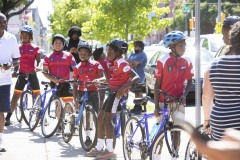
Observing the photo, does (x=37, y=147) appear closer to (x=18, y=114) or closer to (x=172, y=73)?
(x=18, y=114)

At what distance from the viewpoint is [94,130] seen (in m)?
7.24

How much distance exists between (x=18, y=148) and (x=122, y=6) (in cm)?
820

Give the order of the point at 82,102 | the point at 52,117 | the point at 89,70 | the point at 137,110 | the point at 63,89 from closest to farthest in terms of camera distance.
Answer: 1. the point at 82,102
2. the point at 89,70
3. the point at 52,117
4. the point at 63,89
5. the point at 137,110

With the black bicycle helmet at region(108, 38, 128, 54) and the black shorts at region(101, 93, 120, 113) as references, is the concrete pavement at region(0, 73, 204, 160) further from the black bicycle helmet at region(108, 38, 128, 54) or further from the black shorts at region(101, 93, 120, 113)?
the black bicycle helmet at region(108, 38, 128, 54)

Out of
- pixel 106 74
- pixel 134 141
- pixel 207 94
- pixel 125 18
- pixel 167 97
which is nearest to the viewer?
pixel 207 94

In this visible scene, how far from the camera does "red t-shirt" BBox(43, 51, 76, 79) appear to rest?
Answer: 341 inches

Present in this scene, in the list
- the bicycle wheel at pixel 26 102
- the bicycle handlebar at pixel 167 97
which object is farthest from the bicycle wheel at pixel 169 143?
the bicycle wheel at pixel 26 102

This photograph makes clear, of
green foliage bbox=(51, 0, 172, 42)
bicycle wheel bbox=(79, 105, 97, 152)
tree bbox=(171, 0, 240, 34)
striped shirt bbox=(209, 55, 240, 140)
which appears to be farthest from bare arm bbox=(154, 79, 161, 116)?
tree bbox=(171, 0, 240, 34)

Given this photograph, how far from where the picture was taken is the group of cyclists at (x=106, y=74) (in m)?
5.59

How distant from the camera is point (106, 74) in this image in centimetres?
845

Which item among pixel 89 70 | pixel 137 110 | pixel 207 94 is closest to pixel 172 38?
pixel 207 94

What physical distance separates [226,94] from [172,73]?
6.93 ft

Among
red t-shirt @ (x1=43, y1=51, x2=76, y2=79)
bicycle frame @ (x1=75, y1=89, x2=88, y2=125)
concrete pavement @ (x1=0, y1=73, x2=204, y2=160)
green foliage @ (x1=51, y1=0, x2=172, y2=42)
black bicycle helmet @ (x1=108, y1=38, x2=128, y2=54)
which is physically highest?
green foliage @ (x1=51, y1=0, x2=172, y2=42)

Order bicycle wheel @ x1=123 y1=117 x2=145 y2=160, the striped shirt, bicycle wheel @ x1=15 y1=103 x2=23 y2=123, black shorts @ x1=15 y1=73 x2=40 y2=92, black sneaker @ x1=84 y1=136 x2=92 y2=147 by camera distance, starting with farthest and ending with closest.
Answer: bicycle wheel @ x1=15 y1=103 x2=23 y2=123, black shorts @ x1=15 y1=73 x2=40 y2=92, black sneaker @ x1=84 y1=136 x2=92 y2=147, bicycle wheel @ x1=123 y1=117 x2=145 y2=160, the striped shirt
